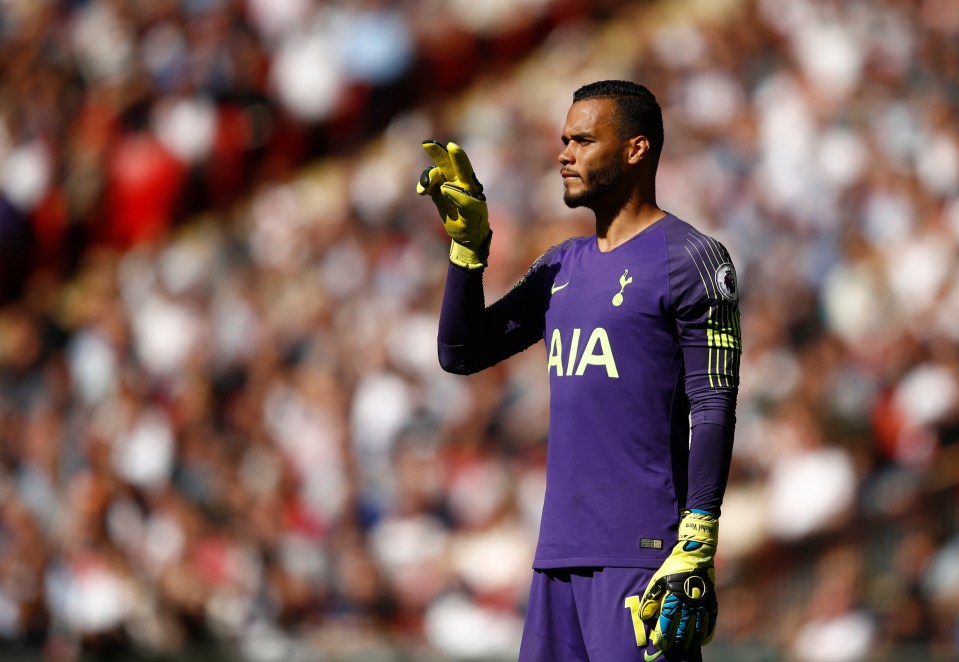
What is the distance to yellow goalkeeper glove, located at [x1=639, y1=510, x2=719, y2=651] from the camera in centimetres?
358

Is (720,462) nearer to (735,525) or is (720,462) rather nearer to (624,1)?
(735,525)

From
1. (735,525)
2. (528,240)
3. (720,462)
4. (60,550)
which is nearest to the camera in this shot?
(720,462)

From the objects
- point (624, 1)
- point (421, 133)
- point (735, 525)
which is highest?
point (624, 1)

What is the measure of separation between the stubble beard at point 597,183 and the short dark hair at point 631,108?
90 mm

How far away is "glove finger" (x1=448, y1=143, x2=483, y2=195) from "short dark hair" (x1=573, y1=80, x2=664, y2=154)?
33 centimetres

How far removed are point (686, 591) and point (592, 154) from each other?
113 cm

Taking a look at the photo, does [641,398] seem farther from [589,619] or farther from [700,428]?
[589,619]

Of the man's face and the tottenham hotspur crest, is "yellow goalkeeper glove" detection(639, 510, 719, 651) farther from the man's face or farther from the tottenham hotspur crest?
the man's face

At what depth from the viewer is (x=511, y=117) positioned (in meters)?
12.4

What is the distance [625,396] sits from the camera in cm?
386

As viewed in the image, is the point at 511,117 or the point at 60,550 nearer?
the point at 60,550

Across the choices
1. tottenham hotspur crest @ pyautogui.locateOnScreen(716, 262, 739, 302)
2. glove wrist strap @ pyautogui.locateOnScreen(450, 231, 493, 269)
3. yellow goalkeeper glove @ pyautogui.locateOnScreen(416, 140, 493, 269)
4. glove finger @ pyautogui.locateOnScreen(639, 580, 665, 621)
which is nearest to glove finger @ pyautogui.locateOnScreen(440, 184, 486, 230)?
yellow goalkeeper glove @ pyautogui.locateOnScreen(416, 140, 493, 269)

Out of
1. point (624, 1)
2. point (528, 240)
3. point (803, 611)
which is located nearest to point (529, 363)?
point (528, 240)

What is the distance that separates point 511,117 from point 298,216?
189cm
